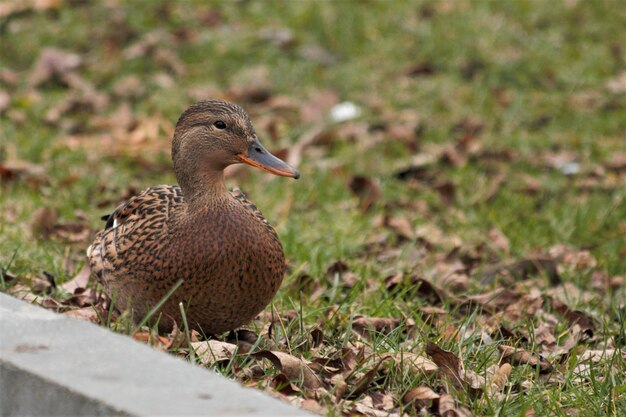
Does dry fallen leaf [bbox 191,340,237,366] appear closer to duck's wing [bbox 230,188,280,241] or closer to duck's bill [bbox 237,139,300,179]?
duck's wing [bbox 230,188,280,241]

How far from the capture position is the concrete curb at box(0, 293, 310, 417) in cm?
295

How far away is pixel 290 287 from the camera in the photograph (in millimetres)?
5180

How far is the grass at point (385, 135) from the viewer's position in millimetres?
4895

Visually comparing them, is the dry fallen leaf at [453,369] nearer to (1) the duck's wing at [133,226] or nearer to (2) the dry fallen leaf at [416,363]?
(2) the dry fallen leaf at [416,363]

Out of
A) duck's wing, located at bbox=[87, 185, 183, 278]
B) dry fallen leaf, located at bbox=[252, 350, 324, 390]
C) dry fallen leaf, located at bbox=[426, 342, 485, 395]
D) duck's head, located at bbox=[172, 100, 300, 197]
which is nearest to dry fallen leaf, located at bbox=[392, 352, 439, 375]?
dry fallen leaf, located at bbox=[426, 342, 485, 395]

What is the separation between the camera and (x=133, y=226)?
4.43 m

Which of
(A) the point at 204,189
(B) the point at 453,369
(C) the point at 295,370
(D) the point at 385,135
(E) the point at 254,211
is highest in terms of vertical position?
(A) the point at 204,189

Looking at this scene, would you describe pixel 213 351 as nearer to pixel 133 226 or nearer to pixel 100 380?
pixel 133 226

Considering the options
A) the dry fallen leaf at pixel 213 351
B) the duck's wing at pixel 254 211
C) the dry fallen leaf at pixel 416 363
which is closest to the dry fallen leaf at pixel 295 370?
the dry fallen leaf at pixel 213 351

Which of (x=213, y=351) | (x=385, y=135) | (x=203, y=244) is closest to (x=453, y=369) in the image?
(x=213, y=351)

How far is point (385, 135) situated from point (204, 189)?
407cm

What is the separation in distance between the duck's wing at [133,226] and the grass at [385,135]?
449 millimetres

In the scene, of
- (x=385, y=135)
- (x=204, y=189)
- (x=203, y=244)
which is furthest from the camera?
(x=385, y=135)

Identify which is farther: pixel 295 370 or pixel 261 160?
pixel 261 160
